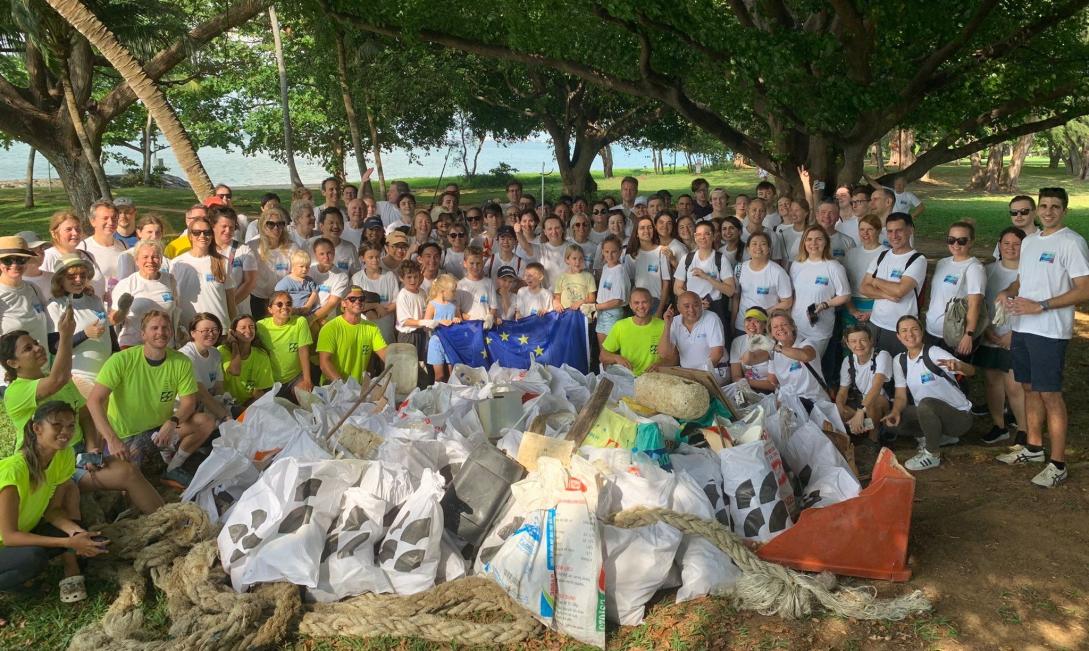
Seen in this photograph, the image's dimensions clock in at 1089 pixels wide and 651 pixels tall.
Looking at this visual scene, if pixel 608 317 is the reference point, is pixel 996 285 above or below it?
above

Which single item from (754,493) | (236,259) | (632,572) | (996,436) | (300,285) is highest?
(236,259)

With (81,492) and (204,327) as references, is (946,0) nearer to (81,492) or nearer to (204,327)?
(204,327)

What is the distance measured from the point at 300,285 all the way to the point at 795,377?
4.03 metres

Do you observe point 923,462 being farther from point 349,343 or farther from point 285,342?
point 285,342

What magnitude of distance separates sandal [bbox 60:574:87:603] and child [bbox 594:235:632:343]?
4.33 m

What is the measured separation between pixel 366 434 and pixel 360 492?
0.74 m

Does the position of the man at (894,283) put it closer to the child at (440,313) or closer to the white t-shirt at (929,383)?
the white t-shirt at (929,383)

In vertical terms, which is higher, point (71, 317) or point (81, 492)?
point (71, 317)

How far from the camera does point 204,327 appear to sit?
5980 millimetres

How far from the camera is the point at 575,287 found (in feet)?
24.8

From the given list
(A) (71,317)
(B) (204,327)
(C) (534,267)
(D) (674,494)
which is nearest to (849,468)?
(D) (674,494)

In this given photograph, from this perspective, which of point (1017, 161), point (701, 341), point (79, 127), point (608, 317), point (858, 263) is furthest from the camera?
point (1017, 161)

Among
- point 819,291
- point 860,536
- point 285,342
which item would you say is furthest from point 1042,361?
point 285,342

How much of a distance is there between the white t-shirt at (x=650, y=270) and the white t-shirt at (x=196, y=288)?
11.3 feet
